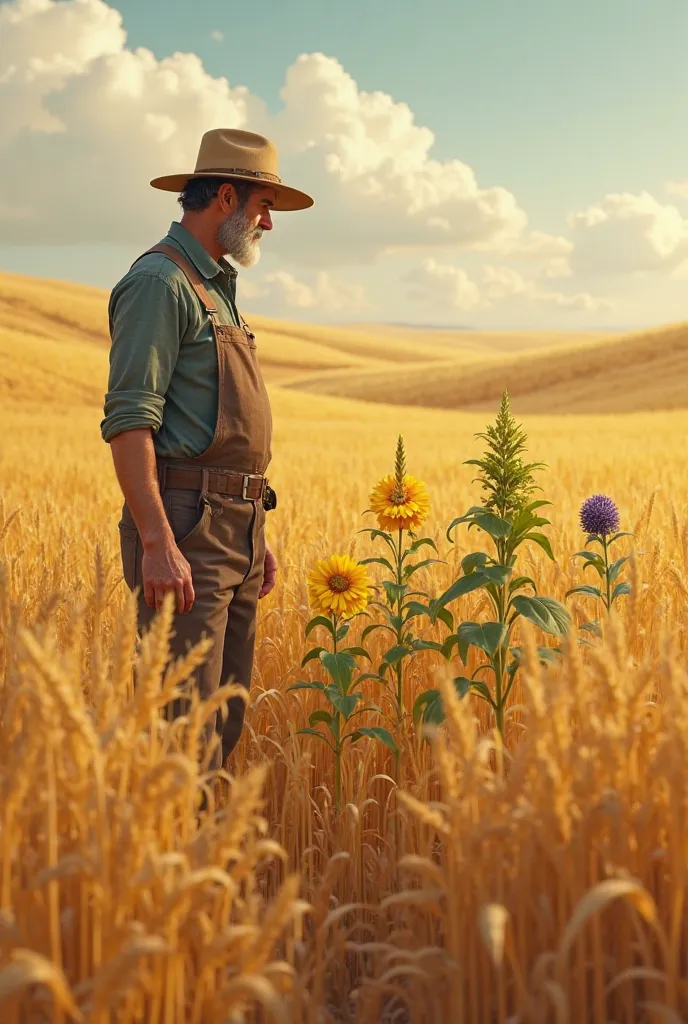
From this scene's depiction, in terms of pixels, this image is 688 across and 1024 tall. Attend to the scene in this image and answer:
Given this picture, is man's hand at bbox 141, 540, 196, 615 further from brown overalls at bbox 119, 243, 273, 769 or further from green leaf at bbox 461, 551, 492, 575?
green leaf at bbox 461, 551, 492, 575

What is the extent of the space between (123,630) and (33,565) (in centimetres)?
329

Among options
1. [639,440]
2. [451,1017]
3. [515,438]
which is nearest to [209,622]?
[515,438]

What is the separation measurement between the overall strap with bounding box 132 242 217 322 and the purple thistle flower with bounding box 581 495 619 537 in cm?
145

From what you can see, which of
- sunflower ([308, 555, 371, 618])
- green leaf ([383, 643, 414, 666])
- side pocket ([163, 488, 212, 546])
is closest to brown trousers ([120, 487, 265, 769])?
side pocket ([163, 488, 212, 546])

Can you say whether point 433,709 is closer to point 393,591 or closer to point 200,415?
point 393,591

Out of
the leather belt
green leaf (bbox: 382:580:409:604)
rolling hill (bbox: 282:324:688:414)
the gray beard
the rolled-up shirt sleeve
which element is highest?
rolling hill (bbox: 282:324:688:414)

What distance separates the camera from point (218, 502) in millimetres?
2973

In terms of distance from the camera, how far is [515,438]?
9.29 ft

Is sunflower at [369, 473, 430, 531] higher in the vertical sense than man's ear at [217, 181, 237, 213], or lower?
lower

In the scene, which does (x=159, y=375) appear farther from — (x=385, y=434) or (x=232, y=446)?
(x=385, y=434)

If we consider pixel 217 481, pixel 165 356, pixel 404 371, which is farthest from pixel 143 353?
pixel 404 371

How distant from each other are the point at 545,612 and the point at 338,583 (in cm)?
74

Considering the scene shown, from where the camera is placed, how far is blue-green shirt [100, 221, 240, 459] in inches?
110

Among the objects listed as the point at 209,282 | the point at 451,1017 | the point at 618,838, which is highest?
the point at 209,282
